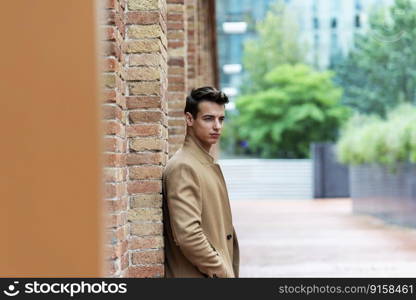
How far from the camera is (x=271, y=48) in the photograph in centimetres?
4781

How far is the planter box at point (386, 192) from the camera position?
1638 centimetres

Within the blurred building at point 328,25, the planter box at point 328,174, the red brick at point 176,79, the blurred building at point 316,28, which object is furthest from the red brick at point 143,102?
the blurred building at point 328,25

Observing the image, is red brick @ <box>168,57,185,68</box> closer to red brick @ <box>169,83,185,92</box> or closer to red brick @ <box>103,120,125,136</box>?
red brick @ <box>169,83,185,92</box>

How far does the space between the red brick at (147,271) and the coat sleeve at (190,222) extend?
0.31 metres

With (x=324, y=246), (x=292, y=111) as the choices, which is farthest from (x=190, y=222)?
(x=292, y=111)

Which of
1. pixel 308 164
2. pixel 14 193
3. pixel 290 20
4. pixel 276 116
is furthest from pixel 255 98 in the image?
pixel 14 193

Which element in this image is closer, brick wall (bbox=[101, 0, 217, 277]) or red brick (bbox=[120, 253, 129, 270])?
red brick (bbox=[120, 253, 129, 270])

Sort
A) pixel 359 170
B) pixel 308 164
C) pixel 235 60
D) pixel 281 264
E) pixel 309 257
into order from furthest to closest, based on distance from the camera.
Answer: pixel 235 60 < pixel 308 164 < pixel 359 170 < pixel 309 257 < pixel 281 264

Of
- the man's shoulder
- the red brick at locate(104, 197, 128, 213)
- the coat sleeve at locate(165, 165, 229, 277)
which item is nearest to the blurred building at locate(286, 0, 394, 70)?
the man's shoulder

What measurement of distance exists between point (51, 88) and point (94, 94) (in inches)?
3.5

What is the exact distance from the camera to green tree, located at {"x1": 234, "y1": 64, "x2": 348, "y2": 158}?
4362 cm

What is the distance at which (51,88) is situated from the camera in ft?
4.87

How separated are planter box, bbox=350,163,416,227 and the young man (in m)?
12.5

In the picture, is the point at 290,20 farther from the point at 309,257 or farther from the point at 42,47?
the point at 42,47
